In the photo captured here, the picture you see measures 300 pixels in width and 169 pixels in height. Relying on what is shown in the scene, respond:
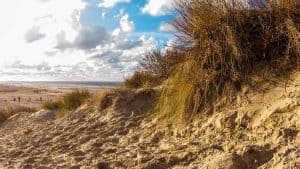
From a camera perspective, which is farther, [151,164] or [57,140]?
[57,140]

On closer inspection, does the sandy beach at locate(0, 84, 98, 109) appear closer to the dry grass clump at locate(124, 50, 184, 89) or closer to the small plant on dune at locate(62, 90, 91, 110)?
the small plant on dune at locate(62, 90, 91, 110)

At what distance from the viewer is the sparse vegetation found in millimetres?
6332

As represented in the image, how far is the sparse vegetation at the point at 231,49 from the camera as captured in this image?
20.8 feet

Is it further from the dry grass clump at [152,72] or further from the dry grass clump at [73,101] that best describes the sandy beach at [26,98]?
the dry grass clump at [152,72]

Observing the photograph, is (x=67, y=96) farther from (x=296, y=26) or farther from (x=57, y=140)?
(x=296, y=26)

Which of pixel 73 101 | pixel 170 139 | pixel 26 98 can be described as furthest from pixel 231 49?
pixel 26 98

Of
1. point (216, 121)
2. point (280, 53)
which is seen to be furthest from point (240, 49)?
point (216, 121)

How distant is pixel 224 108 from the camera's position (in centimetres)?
654

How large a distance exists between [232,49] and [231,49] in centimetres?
3

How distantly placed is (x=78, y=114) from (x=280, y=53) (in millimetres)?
5003

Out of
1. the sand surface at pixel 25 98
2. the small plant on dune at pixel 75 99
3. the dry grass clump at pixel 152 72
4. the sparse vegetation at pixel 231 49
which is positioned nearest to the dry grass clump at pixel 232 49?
the sparse vegetation at pixel 231 49

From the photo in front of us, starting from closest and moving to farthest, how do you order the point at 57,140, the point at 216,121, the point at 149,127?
the point at 216,121 → the point at 149,127 → the point at 57,140

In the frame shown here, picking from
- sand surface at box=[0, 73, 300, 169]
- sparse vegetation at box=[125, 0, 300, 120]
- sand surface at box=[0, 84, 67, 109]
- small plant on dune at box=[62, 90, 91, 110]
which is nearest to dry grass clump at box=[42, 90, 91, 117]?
small plant on dune at box=[62, 90, 91, 110]

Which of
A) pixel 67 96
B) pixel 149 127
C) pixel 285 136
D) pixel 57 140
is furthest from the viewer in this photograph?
pixel 67 96
